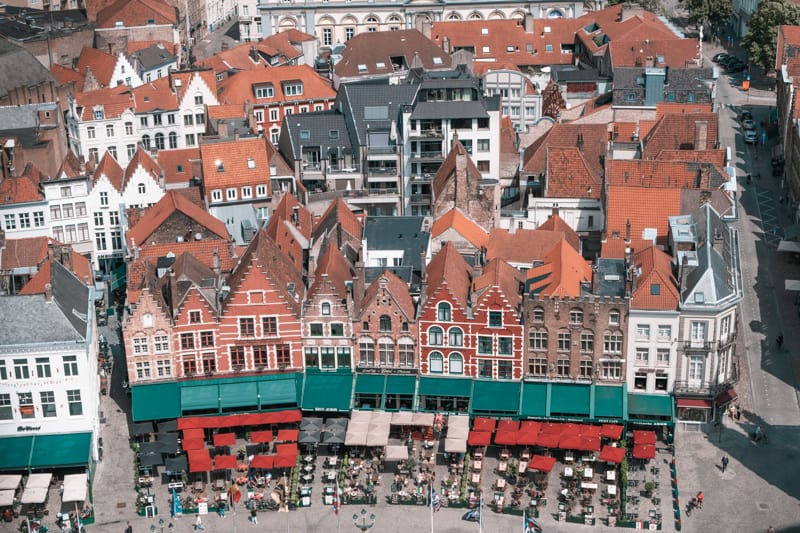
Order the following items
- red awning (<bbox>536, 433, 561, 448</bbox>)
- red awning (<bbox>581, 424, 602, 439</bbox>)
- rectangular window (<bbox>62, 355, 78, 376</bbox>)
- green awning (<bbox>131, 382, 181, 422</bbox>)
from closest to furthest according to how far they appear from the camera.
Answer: red awning (<bbox>536, 433, 561, 448</bbox>)
red awning (<bbox>581, 424, 602, 439</bbox>)
rectangular window (<bbox>62, 355, 78, 376</bbox>)
green awning (<bbox>131, 382, 181, 422</bbox>)

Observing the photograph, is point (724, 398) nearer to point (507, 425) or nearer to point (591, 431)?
point (591, 431)

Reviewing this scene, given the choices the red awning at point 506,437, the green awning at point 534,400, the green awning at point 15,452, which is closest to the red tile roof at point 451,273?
the green awning at point 534,400

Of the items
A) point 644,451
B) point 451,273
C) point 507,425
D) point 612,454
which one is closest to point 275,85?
point 451,273

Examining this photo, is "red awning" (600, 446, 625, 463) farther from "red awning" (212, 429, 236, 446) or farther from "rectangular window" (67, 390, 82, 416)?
"rectangular window" (67, 390, 82, 416)

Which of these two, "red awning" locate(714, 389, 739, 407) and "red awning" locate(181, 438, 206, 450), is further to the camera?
"red awning" locate(714, 389, 739, 407)

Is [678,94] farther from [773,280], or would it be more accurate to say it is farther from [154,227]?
[154,227]

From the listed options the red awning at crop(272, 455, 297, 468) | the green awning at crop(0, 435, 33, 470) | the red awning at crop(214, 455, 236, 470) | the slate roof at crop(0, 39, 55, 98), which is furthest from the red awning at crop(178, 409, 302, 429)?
the slate roof at crop(0, 39, 55, 98)
